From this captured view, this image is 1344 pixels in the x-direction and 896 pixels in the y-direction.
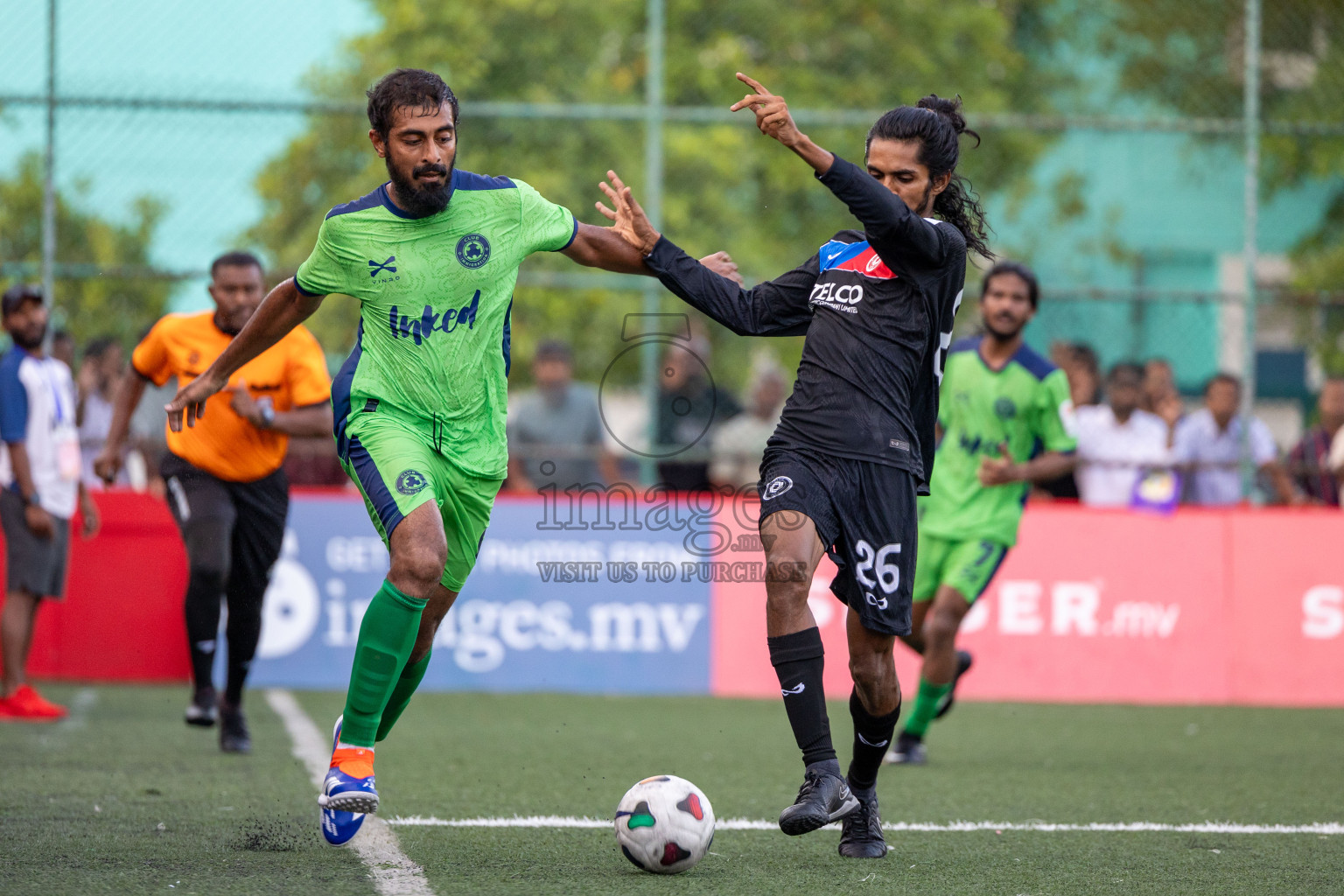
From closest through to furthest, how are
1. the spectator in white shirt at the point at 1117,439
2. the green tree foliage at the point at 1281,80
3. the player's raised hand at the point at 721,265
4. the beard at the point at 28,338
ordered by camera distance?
1. the player's raised hand at the point at 721,265
2. the beard at the point at 28,338
3. the spectator in white shirt at the point at 1117,439
4. the green tree foliage at the point at 1281,80

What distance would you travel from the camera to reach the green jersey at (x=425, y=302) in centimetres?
478

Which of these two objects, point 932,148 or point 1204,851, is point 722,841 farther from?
point 932,148

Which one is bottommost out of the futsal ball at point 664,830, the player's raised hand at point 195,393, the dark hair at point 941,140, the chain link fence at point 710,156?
the futsal ball at point 664,830

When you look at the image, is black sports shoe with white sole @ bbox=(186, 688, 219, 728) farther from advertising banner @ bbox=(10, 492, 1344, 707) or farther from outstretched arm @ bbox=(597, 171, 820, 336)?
outstretched arm @ bbox=(597, 171, 820, 336)

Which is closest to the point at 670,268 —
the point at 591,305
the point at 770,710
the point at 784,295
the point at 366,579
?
the point at 784,295

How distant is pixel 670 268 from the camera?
5152 mm

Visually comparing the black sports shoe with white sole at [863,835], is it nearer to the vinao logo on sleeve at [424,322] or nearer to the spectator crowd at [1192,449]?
the vinao logo on sleeve at [424,322]

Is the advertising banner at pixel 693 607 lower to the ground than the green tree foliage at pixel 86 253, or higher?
lower

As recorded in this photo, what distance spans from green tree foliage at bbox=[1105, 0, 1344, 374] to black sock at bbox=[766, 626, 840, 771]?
27.6ft

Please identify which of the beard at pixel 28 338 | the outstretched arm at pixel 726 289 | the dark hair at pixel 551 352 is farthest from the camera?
the dark hair at pixel 551 352

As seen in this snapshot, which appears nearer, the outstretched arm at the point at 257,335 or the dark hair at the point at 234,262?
the outstretched arm at the point at 257,335

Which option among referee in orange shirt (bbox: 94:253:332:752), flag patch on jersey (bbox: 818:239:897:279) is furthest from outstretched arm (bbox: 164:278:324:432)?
referee in orange shirt (bbox: 94:253:332:752)

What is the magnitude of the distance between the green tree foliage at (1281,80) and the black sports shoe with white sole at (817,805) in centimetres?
861

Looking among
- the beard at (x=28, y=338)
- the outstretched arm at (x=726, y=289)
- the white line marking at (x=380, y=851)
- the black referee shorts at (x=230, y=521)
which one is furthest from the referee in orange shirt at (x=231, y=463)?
the outstretched arm at (x=726, y=289)
